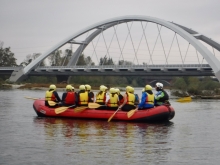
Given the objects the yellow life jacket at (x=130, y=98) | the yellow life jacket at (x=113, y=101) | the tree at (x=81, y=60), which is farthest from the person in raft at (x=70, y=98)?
the tree at (x=81, y=60)

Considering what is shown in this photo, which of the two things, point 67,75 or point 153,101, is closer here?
point 153,101

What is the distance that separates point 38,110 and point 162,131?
666cm

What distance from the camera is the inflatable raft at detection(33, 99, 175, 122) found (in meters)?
19.1

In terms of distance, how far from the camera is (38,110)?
2155 cm

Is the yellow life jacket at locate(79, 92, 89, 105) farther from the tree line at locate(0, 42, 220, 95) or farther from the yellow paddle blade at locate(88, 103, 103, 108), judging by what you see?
the tree line at locate(0, 42, 220, 95)

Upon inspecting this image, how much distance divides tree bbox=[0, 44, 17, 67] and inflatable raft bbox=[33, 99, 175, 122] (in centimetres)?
8260

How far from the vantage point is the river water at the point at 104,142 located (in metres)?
12.1

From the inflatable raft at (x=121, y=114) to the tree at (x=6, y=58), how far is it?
82.6 metres

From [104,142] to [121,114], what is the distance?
16.0 ft

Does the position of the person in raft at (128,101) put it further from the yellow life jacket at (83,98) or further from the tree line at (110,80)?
the tree line at (110,80)

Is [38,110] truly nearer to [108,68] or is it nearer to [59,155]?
[59,155]

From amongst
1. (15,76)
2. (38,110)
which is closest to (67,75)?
(15,76)

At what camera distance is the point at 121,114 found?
19453 mm

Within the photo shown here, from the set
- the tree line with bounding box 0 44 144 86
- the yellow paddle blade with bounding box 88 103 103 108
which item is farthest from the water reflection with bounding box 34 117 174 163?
the tree line with bounding box 0 44 144 86
